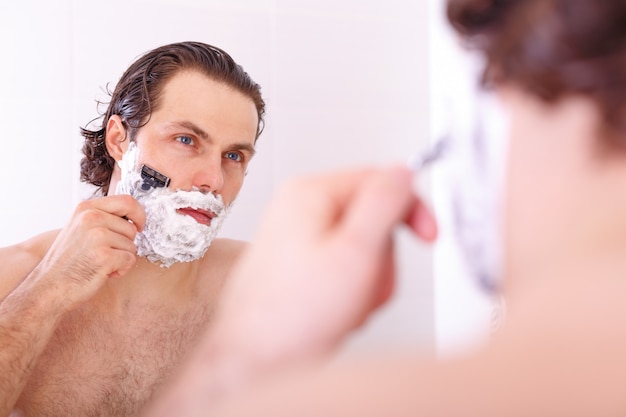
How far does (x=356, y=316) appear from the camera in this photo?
484mm

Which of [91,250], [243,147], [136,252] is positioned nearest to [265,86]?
[243,147]

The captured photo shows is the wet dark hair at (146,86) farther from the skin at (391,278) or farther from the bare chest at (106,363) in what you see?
the skin at (391,278)

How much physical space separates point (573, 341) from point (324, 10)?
5.17 ft

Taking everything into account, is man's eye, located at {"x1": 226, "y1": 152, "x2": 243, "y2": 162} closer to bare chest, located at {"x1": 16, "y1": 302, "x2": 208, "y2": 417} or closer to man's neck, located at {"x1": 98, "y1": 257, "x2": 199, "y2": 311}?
man's neck, located at {"x1": 98, "y1": 257, "x2": 199, "y2": 311}

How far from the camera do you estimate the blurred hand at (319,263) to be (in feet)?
1.54

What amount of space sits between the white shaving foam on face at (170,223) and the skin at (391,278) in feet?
2.50

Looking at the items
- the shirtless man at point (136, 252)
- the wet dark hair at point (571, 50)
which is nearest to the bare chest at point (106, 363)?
the shirtless man at point (136, 252)

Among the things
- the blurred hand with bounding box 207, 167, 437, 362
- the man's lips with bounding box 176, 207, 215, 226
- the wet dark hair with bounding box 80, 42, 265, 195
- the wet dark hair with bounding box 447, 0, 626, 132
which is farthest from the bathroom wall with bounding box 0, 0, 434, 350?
the wet dark hair with bounding box 447, 0, 626, 132

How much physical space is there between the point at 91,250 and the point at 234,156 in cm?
38

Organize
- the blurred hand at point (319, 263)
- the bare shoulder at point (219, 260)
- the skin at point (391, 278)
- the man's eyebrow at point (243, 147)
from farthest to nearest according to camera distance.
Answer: the bare shoulder at point (219, 260)
the man's eyebrow at point (243, 147)
the blurred hand at point (319, 263)
the skin at point (391, 278)

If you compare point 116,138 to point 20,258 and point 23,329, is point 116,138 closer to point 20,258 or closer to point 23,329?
point 20,258

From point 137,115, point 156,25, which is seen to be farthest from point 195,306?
point 156,25

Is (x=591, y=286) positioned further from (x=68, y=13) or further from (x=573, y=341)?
(x=68, y=13)

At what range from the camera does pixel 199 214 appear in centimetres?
131
